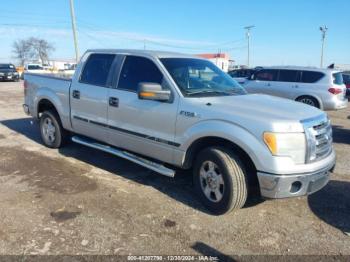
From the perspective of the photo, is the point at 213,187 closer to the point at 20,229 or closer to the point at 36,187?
the point at 20,229

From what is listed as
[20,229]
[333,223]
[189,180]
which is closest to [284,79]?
[189,180]

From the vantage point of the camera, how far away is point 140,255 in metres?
3.24

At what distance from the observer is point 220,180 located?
4.00 meters

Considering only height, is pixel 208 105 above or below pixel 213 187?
above

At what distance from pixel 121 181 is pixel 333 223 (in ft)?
9.23

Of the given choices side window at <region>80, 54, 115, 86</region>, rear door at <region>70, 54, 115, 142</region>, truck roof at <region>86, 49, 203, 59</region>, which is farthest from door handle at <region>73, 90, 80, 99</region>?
truck roof at <region>86, 49, 203, 59</region>

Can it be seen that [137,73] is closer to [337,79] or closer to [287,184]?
[287,184]

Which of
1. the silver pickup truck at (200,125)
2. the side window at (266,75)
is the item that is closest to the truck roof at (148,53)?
the silver pickup truck at (200,125)

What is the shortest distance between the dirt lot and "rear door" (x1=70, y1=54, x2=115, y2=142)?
663 mm

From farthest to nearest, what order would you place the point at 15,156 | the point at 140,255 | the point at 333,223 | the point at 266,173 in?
the point at 15,156
the point at 333,223
the point at 266,173
the point at 140,255

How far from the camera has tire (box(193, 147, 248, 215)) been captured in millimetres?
3838

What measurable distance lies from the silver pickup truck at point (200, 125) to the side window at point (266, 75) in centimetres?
779

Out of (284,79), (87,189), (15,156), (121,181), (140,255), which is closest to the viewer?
(140,255)

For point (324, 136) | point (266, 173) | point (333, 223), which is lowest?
point (333, 223)
